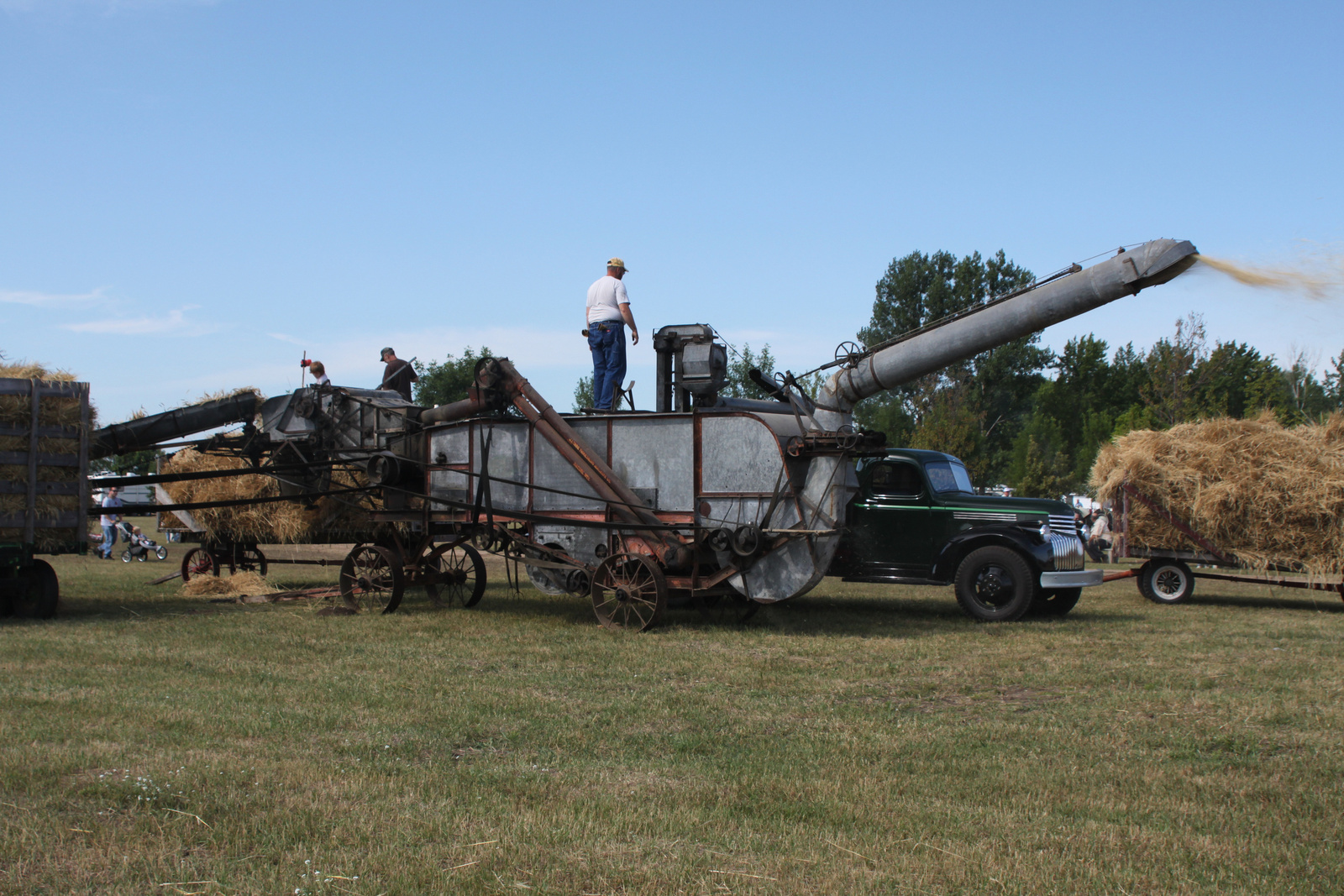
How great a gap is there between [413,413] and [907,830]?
10234 mm

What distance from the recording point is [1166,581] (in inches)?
641

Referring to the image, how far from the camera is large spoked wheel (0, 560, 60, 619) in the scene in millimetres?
11656

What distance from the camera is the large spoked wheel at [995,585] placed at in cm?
1254

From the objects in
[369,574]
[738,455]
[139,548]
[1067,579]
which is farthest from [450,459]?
[139,548]

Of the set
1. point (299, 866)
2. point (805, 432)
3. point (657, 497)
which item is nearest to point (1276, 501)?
point (805, 432)

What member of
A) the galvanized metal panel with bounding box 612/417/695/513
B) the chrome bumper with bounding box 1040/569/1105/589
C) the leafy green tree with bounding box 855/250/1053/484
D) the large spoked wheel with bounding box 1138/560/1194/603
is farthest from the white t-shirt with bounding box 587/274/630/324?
the leafy green tree with bounding box 855/250/1053/484

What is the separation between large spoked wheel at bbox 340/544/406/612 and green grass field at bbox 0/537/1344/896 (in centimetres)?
230

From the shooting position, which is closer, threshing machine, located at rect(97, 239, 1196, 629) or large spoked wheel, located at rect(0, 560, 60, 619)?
threshing machine, located at rect(97, 239, 1196, 629)

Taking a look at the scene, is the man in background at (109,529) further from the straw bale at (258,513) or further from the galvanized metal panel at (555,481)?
the galvanized metal panel at (555,481)

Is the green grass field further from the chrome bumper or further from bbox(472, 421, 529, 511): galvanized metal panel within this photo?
bbox(472, 421, 529, 511): galvanized metal panel

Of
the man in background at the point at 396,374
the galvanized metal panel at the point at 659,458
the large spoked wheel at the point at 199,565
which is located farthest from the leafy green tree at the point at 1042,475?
the galvanized metal panel at the point at 659,458

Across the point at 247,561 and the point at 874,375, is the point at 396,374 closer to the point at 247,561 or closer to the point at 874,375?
the point at 247,561

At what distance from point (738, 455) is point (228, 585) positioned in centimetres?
813

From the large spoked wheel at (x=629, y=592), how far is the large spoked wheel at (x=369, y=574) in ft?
9.55
